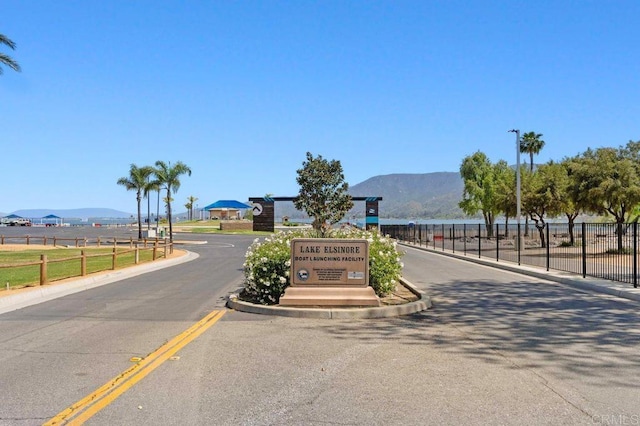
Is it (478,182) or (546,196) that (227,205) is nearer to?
(478,182)

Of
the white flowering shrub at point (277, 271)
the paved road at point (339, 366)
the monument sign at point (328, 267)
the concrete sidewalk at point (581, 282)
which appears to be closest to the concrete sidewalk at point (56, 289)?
the paved road at point (339, 366)

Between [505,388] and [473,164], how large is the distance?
6078cm

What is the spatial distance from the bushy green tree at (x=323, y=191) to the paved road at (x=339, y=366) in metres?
8.82

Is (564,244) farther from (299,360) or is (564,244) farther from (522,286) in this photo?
(299,360)

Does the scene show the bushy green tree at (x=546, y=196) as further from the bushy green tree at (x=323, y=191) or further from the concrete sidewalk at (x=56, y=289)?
the concrete sidewalk at (x=56, y=289)

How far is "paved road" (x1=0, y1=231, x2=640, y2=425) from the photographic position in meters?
5.50

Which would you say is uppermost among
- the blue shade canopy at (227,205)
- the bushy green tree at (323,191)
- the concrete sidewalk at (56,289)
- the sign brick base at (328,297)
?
the blue shade canopy at (227,205)

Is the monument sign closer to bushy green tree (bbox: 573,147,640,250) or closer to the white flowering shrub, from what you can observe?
the white flowering shrub

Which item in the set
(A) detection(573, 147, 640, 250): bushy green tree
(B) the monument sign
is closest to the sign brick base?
(B) the monument sign

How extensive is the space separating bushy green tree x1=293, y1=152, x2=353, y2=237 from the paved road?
28.9 feet

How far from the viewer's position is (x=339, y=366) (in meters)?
7.19

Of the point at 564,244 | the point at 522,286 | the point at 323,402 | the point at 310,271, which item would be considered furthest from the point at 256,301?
the point at 564,244

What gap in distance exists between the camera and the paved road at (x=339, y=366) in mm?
5504

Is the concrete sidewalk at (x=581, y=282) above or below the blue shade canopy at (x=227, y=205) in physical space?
below
